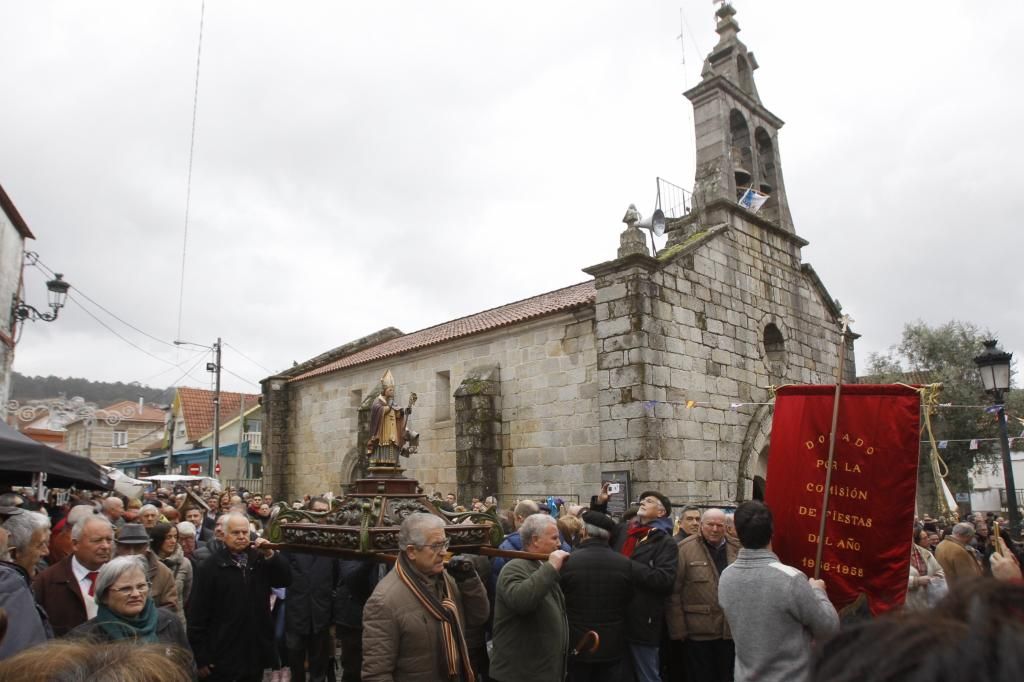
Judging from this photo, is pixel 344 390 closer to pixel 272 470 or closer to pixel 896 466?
pixel 272 470

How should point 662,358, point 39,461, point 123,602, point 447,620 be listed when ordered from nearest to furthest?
1. point 123,602
2. point 447,620
3. point 39,461
4. point 662,358

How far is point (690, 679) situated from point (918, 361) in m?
26.2

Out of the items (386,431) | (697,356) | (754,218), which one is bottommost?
(386,431)

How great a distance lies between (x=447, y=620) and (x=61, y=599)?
2.55 m

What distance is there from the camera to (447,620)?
3779 millimetres

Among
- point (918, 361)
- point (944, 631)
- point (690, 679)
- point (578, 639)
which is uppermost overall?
point (918, 361)

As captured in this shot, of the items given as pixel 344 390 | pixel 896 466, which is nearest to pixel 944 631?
pixel 896 466

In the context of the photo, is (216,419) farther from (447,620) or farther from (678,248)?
(447,620)

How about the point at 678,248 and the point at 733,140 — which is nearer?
the point at 678,248

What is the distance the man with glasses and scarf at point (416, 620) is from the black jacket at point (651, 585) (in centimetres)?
180

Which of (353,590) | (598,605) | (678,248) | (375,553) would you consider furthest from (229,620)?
(678,248)

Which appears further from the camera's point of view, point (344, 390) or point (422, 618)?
point (344, 390)

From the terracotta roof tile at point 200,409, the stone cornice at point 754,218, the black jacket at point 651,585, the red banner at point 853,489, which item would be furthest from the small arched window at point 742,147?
the terracotta roof tile at point 200,409

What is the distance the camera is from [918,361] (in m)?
27.2
